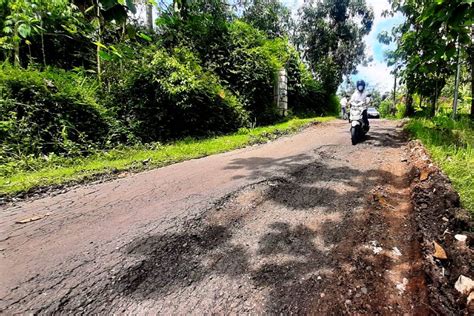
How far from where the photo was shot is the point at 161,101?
7.75 m

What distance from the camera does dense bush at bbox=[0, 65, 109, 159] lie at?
5.57 metres

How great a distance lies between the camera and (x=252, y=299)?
6.06ft

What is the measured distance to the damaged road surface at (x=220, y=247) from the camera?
72.7 inches

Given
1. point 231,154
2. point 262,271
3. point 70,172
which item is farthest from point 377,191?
point 70,172

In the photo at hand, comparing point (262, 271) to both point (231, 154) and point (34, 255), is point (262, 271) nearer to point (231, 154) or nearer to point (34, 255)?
point (34, 255)

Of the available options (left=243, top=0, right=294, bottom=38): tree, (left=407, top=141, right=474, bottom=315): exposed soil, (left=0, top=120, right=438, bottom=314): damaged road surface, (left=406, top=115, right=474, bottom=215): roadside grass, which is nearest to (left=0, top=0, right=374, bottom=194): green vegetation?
(left=0, top=120, right=438, bottom=314): damaged road surface

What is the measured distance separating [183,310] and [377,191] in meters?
2.88

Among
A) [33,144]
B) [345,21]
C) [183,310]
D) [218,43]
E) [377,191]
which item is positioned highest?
[345,21]

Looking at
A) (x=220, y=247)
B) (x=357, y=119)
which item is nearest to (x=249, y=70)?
(x=357, y=119)

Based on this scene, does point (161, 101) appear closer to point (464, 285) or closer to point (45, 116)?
point (45, 116)

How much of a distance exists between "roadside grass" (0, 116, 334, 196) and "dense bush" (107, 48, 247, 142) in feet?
2.06

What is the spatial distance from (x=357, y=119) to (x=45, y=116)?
7.15m

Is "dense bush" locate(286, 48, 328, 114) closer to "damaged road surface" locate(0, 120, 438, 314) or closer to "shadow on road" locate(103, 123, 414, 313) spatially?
"damaged road surface" locate(0, 120, 438, 314)

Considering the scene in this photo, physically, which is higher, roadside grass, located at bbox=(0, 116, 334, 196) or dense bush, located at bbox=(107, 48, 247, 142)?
dense bush, located at bbox=(107, 48, 247, 142)
